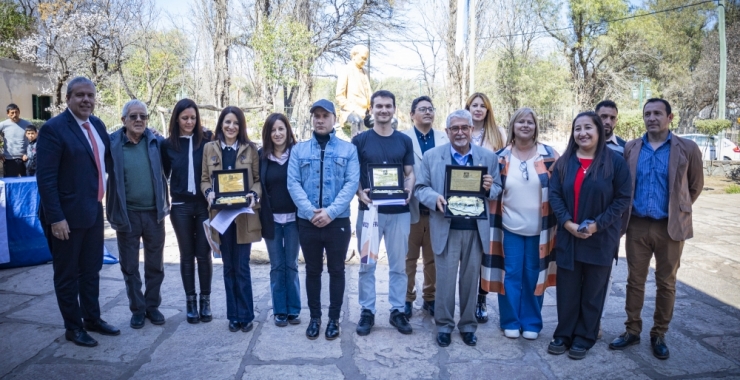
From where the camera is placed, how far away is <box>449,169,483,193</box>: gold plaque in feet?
12.5

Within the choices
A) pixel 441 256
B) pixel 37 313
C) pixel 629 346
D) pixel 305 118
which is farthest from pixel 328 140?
pixel 305 118

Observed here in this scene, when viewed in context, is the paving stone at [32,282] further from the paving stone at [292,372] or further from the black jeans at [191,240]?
the paving stone at [292,372]

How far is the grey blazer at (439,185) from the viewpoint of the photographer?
12.9 ft

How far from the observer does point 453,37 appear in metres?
21.1

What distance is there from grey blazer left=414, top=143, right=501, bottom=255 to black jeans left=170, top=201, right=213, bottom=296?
1907mm

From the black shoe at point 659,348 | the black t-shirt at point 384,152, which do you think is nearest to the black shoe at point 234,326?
the black t-shirt at point 384,152

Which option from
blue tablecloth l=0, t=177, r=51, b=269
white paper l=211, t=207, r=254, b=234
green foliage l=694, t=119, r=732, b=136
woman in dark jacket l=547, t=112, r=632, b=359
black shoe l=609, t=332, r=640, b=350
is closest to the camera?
woman in dark jacket l=547, t=112, r=632, b=359

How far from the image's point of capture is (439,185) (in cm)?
401

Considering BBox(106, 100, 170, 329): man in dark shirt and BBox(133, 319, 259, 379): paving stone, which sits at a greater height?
BBox(106, 100, 170, 329): man in dark shirt

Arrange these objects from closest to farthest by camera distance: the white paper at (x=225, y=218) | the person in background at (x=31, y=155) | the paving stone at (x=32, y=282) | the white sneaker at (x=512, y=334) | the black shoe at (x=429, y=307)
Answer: the white paper at (x=225, y=218) → the white sneaker at (x=512, y=334) → the black shoe at (x=429, y=307) → the paving stone at (x=32, y=282) → the person in background at (x=31, y=155)

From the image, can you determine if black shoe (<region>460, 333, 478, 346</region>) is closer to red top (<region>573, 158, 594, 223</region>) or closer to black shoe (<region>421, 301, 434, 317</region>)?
black shoe (<region>421, 301, 434, 317</region>)

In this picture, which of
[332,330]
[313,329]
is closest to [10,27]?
[313,329]

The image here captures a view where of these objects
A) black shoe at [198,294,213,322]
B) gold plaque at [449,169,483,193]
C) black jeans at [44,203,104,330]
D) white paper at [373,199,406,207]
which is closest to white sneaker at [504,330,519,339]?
gold plaque at [449,169,483,193]

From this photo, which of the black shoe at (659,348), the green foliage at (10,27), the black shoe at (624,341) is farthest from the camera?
the green foliage at (10,27)
